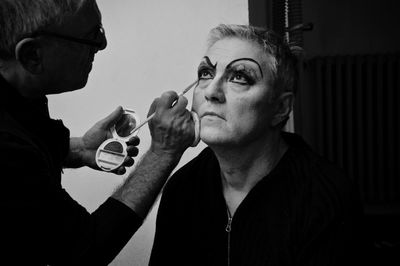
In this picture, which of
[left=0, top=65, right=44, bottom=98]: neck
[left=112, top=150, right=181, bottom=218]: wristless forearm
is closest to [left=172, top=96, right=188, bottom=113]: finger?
[left=112, top=150, right=181, bottom=218]: wristless forearm

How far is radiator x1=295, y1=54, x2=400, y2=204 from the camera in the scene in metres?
3.96

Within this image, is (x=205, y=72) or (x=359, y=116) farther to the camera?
(x=359, y=116)

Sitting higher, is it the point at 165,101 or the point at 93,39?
the point at 93,39

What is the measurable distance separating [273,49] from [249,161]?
329 millimetres

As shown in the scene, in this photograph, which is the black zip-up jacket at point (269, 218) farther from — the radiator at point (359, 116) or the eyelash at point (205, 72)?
the radiator at point (359, 116)

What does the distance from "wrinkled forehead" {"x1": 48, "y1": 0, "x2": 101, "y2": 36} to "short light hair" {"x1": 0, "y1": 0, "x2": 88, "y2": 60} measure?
0.06ft

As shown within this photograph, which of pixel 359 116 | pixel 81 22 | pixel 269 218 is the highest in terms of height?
pixel 81 22

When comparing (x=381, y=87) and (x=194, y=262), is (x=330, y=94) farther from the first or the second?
(x=194, y=262)

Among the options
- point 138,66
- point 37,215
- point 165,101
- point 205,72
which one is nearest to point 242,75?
point 205,72

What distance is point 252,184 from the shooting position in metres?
1.27

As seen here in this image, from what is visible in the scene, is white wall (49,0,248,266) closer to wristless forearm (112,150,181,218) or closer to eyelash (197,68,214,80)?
eyelash (197,68,214,80)

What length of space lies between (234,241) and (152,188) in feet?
0.92

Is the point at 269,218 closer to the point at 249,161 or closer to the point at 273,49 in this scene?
the point at 249,161

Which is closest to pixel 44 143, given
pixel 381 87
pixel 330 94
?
pixel 330 94
